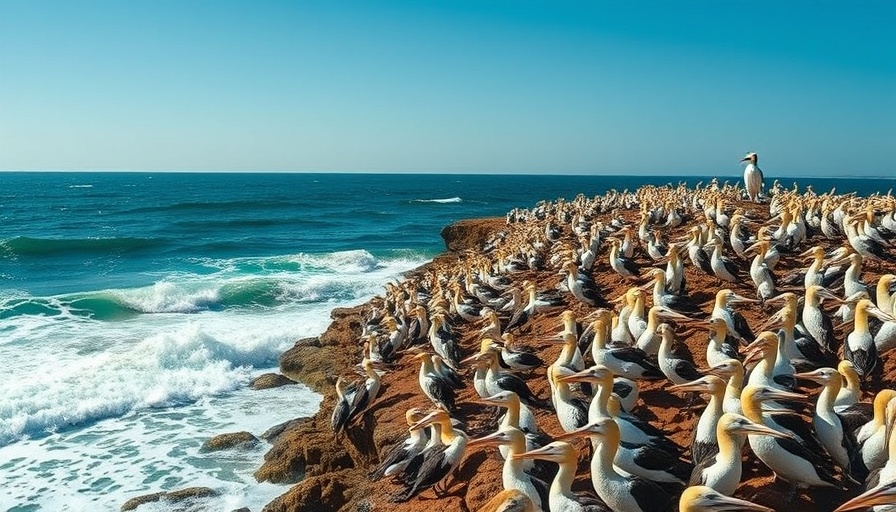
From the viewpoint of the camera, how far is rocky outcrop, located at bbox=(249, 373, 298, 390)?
52.6ft

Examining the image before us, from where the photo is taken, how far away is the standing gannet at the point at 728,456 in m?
4.92

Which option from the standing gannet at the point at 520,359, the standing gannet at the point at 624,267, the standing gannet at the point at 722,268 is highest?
the standing gannet at the point at 722,268

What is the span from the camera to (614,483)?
17.2 ft

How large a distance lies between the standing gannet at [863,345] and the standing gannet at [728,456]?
2.63 metres

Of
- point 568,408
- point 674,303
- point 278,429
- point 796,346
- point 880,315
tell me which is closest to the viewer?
point 568,408

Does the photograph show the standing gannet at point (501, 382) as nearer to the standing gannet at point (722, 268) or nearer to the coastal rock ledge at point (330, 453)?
the coastal rock ledge at point (330, 453)

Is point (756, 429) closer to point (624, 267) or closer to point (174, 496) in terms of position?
point (624, 267)

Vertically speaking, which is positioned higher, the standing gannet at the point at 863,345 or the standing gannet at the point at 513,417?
the standing gannet at the point at 863,345

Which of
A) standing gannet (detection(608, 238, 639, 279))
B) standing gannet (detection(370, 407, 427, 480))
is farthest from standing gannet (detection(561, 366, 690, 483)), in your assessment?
standing gannet (detection(608, 238, 639, 279))

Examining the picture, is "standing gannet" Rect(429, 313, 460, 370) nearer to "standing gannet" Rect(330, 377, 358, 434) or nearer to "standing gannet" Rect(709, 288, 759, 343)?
"standing gannet" Rect(330, 377, 358, 434)

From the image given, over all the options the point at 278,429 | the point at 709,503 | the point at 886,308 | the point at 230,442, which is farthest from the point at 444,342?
the point at 709,503

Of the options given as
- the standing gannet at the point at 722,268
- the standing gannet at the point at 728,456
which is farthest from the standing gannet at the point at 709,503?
the standing gannet at the point at 722,268

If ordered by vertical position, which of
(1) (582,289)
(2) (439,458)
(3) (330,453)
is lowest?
(3) (330,453)

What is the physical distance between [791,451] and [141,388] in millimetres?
14560
